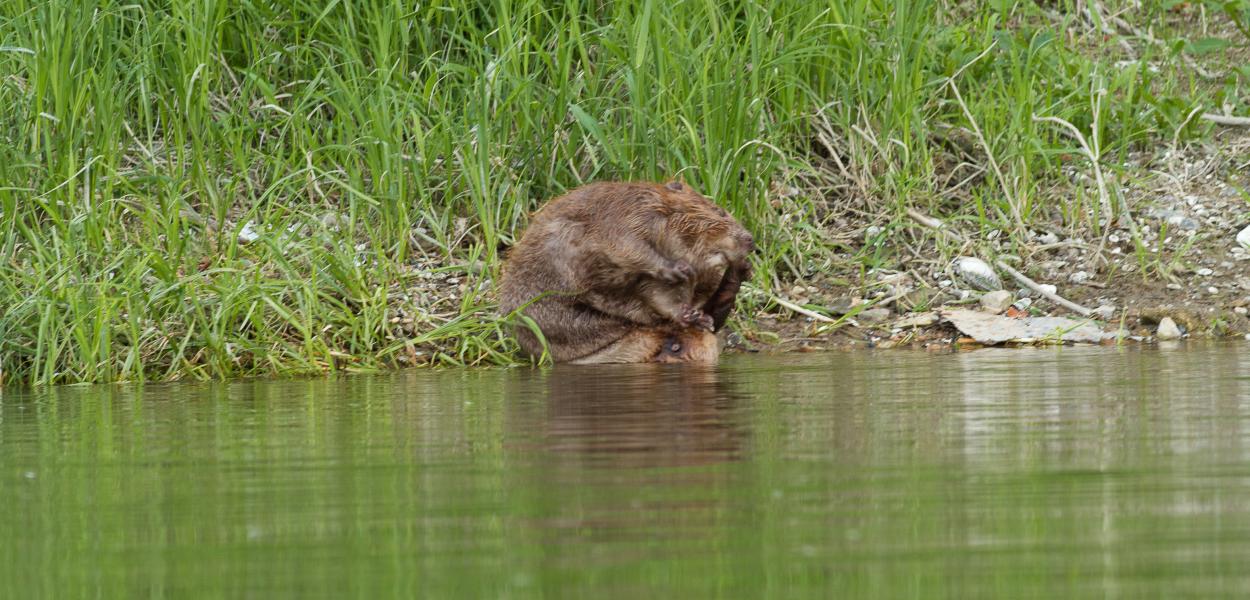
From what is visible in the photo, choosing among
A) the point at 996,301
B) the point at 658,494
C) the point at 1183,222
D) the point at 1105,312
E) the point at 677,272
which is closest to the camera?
the point at 658,494

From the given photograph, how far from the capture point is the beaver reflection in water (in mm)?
6324

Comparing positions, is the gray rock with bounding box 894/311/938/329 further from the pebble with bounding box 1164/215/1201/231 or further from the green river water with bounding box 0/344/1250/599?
the green river water with bounding box 0/344/1250/599

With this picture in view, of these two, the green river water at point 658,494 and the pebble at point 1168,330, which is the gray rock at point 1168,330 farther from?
the green river water at point 658,494

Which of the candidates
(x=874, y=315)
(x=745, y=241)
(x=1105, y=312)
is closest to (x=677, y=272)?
(x=745, y=241)

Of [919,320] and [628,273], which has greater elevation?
[628,273]

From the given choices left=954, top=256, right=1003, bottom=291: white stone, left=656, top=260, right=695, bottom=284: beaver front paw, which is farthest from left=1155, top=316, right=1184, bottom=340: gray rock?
left=656, top=260, right=695, bottom=284: beaver front paw

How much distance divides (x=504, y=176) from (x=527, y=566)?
5.61 m

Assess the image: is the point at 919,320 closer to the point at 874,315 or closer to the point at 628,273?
the point at 874,315

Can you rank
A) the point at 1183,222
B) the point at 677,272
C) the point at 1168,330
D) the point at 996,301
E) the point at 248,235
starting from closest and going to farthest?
the point at 677,272
the point at 1168,330
the point at 996,301
the point at 248,235
the point at 1183,222

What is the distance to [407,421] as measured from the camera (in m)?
4.13

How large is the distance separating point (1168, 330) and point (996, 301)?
0.74 m

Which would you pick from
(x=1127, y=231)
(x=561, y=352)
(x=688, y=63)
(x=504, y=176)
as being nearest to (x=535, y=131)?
(x=504, y=176)

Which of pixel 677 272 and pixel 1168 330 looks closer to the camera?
pixel 677 272

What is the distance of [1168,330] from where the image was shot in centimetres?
684
